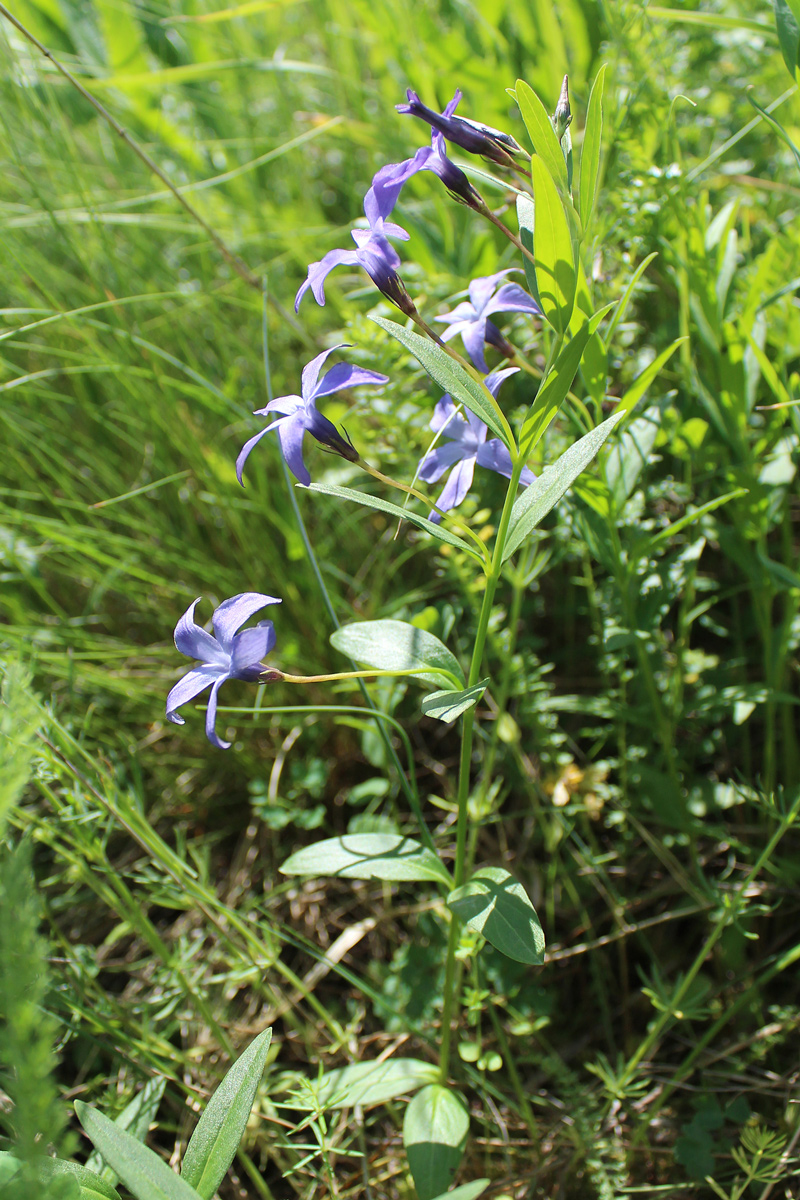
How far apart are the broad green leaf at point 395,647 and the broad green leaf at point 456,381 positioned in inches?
9.9

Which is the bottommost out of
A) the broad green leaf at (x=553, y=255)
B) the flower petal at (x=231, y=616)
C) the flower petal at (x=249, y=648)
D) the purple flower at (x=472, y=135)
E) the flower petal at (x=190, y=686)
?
the flower petal at (x=190, y=686)

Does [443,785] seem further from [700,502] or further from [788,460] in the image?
[788,460]

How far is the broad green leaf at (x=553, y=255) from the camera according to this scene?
2.48ft

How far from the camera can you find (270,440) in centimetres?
162

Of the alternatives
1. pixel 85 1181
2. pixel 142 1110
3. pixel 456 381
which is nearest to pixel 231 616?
A: pixel 456 381

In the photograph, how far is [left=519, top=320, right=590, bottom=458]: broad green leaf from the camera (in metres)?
0.76

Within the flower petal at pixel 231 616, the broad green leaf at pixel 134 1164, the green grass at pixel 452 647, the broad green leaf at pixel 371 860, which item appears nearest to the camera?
the broad green leaf at pixel 134 1164

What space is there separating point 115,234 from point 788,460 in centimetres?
183

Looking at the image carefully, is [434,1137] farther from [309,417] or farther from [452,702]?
[309,417]

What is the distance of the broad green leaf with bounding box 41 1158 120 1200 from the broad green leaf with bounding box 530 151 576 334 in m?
0.94

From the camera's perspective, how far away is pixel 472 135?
882 mm

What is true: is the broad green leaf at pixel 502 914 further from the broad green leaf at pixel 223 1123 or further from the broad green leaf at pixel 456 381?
the broad green leaf at pixel 456 381

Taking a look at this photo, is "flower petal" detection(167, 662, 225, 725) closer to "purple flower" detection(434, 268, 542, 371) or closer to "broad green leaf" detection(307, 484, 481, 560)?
"broad green leaf" detection(307, 484, 481, 560)

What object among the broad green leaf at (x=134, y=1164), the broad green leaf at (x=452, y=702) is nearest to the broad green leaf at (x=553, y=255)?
the broad green leaf at (x=452, y=702)
